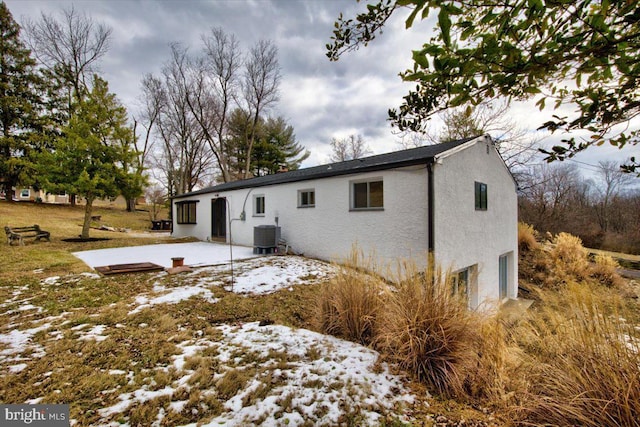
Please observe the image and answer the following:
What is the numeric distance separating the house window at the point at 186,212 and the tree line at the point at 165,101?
276cm

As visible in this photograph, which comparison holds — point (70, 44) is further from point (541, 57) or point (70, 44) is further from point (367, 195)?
point (541, 57)

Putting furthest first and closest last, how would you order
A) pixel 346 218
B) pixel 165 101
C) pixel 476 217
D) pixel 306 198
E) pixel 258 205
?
pixel 165 101 < pixel 258 205 < pixel 306 198 < pixel 476 217 < pixel 346 218

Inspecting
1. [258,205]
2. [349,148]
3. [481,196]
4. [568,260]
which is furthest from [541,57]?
[349,148]

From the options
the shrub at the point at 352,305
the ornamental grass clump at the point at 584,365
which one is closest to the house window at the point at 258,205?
the shrub at the point at 352,305

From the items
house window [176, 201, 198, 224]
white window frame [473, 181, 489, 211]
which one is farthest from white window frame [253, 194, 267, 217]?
white window frame [473, 181, 489, 211]

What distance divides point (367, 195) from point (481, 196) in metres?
4.33

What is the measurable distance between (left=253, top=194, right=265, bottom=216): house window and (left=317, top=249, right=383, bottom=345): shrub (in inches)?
331

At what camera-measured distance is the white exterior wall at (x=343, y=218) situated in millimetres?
6871

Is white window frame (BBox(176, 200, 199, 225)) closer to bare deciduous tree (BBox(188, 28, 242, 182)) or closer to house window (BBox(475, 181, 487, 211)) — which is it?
bare deciduous tree (BBox(188, 28, 242, 182))

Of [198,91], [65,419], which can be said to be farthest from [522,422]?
[198,91]

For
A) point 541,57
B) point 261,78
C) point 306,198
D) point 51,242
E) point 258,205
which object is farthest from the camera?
point 261,78

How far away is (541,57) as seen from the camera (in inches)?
57.7

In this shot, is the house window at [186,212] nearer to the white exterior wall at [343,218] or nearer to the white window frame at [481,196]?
the white exterior wall at [343,218]

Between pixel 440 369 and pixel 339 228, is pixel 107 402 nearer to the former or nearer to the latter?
pixel 440 369
